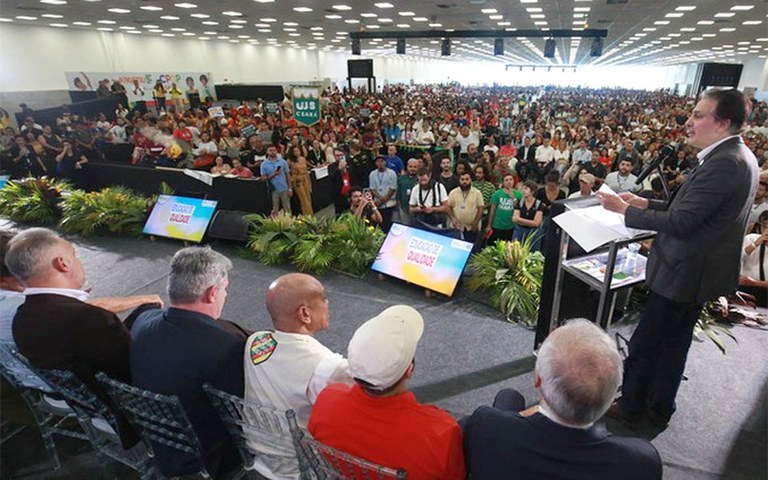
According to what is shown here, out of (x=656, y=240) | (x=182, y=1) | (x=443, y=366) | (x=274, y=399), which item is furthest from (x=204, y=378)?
(x=182, y=1)

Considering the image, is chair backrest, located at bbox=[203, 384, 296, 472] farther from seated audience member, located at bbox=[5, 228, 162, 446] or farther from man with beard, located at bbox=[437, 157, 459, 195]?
man with beard, located at bbox=[437, 157, 459, 195]

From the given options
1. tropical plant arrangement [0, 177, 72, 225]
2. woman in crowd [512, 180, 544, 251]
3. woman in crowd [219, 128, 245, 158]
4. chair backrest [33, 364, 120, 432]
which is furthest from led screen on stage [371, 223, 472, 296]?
tropical plant arrangement [0, 177, 72, 225]

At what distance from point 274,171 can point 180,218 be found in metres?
1.64

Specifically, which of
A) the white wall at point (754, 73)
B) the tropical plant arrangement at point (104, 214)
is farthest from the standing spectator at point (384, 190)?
the white wall at point (754, 73)

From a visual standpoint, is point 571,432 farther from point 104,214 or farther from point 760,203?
point 104,214

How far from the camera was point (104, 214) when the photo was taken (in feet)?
21.1

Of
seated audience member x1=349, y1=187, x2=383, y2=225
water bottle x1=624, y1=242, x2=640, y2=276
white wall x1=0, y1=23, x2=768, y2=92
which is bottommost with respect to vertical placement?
seated audience member x1=349, y1=187, x2=383, y2=225

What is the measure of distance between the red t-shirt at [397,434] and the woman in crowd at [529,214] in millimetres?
3972

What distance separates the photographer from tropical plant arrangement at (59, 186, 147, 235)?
6445mm

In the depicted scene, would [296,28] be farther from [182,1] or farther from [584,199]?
[584,199]

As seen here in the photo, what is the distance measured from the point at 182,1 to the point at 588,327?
13.1 meters

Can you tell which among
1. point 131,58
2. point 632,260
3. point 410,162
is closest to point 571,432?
point 632,260

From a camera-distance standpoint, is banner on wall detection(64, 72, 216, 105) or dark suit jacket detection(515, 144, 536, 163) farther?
banner on wall detection(64, 72, 216, 105)

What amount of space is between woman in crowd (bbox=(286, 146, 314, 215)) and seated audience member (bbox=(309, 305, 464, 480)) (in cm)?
633
